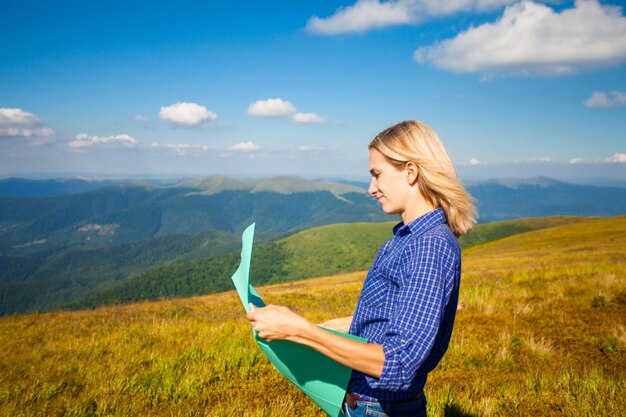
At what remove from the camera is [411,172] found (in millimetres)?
2328

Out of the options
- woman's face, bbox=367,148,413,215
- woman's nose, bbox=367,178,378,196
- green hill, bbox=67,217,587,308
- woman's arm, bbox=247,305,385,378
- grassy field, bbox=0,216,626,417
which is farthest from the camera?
green hill, bbox=67,217,587,308

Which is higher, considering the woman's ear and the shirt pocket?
the woman's ear

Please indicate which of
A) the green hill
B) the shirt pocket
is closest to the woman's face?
the shirt pocket

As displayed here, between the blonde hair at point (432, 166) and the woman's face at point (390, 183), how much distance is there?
0.05 meters

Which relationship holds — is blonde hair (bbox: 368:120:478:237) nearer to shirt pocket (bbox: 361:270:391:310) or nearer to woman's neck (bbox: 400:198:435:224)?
woman's neck (bbox: 400:198:435:224)

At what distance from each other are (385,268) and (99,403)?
4.36m

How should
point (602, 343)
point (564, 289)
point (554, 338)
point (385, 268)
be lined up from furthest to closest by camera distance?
point (564, 289)
point (554, 338)
point (602, 343)
point (385, 268)

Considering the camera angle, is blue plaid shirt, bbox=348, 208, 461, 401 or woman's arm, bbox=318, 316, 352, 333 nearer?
blue plaid shirt, bbox=348, 208, 461, 401

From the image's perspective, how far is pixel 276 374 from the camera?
18.5 ft

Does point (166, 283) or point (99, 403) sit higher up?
point (99, 403)

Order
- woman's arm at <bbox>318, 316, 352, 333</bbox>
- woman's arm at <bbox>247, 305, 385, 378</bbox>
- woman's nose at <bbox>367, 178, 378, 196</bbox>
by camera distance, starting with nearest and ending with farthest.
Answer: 1. woman's arm at <bbox>247, 305, 385, 378</bbox>
2. woman's nose at <bbox>367, 178, 378, 196</bbox>
3. woman's arm at <bbox>318, 316, 352, 333</bbox>

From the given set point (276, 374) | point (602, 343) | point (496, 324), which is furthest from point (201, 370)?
point (602, 343)

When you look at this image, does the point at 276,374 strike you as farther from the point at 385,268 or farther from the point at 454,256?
Result: the point at 454,256

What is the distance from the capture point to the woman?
185 cm
